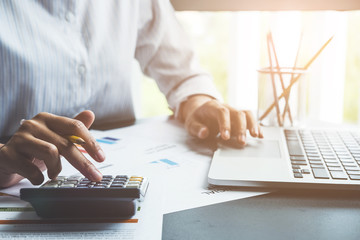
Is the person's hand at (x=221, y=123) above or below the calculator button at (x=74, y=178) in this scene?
below

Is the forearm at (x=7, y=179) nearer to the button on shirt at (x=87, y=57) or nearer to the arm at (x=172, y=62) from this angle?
the button on shirt at (x=87, y=57)

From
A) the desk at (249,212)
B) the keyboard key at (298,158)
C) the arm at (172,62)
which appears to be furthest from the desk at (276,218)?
the arm at (172,62)

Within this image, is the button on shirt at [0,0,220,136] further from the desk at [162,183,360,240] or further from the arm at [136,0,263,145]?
the desk at [162,183,360,240]

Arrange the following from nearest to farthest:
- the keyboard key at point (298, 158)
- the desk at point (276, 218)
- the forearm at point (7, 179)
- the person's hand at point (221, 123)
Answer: the desk at point (276, 218) → the forearm at point (7, 179) → the keyboard key at point (298, 158) → the person's hand at point (221, 123)

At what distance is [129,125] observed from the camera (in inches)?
40.2

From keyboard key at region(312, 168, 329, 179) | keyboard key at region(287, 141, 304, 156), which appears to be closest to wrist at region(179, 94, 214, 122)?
keyboard key at region(287, 141, 304, 156)

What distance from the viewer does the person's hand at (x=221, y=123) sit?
2.65 feet

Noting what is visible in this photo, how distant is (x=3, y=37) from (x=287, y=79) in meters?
0.65

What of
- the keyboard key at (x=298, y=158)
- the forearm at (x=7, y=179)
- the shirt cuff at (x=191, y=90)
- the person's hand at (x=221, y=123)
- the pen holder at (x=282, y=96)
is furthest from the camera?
the shirt cuff at (x=191, y=90)

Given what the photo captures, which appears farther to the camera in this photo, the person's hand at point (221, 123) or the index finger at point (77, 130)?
the person's hand at point (221, 123)

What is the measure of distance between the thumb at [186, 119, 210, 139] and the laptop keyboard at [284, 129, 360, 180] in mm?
173

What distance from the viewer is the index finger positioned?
1.85 feet

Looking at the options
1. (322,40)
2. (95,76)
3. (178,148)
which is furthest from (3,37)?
(322,40)

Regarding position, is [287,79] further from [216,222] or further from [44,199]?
[44,199]
